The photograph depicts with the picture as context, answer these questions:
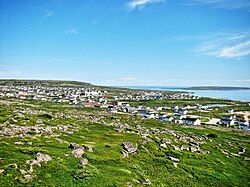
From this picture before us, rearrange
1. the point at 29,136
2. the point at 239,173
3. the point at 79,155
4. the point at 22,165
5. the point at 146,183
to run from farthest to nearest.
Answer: the point at 239,173
the point at 29,136
the point at 79,155
the point at 146,183
the point at 22,165

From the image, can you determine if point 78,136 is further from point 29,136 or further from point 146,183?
point 146,183

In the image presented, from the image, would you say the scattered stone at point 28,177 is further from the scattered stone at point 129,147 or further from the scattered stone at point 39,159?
the scattered stone at point 129,147

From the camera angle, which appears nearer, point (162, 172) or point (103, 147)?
point (162, 172)

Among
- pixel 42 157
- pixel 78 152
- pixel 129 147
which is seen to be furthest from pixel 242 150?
pixel 42 157

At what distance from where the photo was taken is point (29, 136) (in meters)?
64.2

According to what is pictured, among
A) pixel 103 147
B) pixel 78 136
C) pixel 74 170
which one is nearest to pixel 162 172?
pixel 103 147

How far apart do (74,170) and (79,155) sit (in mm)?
6885

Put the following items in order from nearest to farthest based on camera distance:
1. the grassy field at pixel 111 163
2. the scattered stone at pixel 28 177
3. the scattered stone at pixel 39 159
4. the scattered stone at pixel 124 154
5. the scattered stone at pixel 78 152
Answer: the scattered stone at pixel 28 177, the grassy field at pixel 111 163, the scattered stone at pixel 39 159, the scattered stone at pixel 78 152, the scattered stone at pixel 124 154

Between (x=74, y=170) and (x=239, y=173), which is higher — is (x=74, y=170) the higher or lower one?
the higher one

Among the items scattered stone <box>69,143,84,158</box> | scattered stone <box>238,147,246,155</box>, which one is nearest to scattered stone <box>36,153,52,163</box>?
scattered stone <box>69,143,84,158</box>

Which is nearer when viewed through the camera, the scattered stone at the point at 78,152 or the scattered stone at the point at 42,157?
the scattered stone at the point at 42,157

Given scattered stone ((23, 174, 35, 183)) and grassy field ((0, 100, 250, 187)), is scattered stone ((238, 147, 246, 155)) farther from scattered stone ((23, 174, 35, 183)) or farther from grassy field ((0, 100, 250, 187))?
scattered stone ((23, 174, 35, 183))

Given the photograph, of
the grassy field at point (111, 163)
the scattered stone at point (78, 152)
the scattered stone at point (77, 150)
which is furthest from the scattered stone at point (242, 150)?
the scattered stone at point (78, 152)

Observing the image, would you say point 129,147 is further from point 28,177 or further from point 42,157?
point 28,177
